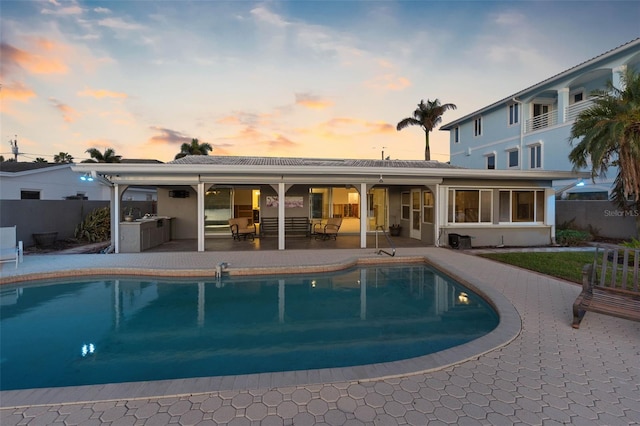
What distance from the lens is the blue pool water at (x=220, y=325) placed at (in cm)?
377

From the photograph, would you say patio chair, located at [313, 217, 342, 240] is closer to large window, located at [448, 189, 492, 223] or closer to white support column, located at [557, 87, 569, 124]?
large window, located at [448, 189, 492, 223]

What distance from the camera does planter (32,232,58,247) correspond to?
11.0 m

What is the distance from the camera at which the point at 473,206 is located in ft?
39.0

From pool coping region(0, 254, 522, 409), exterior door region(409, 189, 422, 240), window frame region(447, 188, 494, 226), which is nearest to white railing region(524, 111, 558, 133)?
window frame region(447, 188, 494, 226)

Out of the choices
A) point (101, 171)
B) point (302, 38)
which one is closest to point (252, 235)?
point (101, 171)

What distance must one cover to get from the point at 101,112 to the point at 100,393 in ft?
50.4

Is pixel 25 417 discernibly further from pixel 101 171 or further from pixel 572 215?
pixel 572 215

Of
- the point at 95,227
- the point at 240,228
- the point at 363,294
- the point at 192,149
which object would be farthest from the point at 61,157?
the point at 363,294

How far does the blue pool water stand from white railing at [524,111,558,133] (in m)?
16.1

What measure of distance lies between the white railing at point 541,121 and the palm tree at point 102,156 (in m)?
34.3

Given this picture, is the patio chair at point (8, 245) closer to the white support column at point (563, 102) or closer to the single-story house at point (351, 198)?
the single-story house at point (351, 198)

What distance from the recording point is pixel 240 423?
88.7 inches

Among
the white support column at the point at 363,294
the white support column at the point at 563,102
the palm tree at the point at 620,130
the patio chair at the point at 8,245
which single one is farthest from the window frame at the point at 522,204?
the patio chair at the point at 8,245

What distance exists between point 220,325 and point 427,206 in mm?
9829
